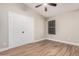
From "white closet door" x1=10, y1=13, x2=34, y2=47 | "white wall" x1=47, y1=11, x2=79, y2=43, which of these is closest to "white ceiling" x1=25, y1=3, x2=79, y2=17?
A: "white wall" x1=47, y1=11, x2=79, y2=43

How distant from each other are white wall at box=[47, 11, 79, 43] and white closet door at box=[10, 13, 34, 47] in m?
0.49

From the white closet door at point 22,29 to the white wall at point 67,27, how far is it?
1.59ft

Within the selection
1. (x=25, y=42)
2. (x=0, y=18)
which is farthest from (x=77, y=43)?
(x=0, y=18)

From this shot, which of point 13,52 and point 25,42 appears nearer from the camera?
point 13,52

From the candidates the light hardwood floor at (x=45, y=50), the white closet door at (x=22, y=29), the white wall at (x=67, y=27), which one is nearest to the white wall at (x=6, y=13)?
the white closet door at (x=22, y=29)

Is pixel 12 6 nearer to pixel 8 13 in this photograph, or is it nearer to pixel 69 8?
pixel 8 13

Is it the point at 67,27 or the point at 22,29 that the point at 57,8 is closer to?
the point at 67,27

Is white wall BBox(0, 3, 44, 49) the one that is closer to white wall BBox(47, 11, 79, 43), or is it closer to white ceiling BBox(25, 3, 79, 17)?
white ceiling BBox(25, 3, 79, 17)

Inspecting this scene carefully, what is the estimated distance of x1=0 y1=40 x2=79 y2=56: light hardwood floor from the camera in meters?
1.86

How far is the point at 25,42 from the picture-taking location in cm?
202

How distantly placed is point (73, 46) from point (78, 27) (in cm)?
42

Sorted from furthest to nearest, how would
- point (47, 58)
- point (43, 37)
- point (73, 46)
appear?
point (43, 37) < point (73, 46) < point (47, 58)

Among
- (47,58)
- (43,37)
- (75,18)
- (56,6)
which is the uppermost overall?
(56,6)

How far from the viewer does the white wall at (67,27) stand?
1.91m
